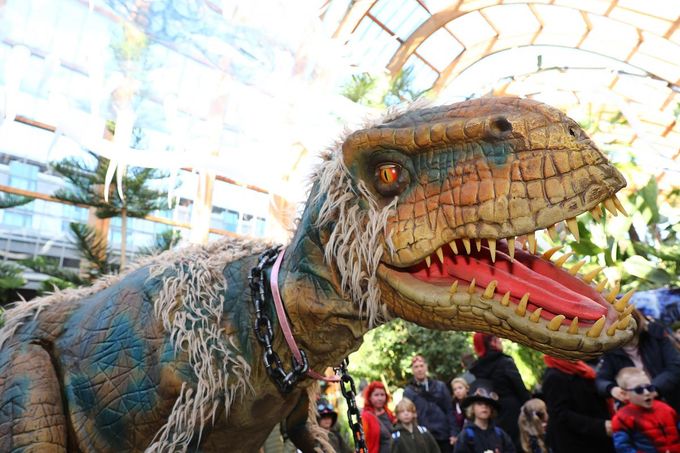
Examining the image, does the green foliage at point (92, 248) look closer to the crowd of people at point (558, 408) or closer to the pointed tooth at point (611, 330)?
the crowd of people at point (558, 408)

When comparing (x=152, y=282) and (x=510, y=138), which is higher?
(x=510, y=138)

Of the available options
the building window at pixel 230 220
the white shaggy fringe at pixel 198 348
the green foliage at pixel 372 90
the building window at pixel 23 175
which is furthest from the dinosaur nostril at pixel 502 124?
the building window at pixel 230 220

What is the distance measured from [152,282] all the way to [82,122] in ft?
20.8

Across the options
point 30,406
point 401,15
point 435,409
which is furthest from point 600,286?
point 401,15

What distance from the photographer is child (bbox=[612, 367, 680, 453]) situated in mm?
3164

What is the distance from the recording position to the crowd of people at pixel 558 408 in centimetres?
321

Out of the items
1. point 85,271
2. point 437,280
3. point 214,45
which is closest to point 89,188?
point 85,271

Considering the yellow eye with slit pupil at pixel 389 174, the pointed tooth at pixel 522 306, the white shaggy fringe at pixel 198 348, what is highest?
the yellow eye with slit pupil at pixel 389 174

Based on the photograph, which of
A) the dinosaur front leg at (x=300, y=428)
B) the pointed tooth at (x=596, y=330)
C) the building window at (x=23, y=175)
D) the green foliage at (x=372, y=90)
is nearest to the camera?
the pointed tooth at (x=596, y=330)

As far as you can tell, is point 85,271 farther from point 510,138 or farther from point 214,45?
point 510,138

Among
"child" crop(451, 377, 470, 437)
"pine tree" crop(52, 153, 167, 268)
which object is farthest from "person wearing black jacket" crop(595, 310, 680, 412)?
"pine tree" crop(52, 153, 167, 268)

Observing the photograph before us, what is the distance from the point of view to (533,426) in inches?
164

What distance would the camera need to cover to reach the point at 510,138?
4.15 feet

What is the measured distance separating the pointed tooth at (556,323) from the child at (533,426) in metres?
3.30
